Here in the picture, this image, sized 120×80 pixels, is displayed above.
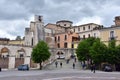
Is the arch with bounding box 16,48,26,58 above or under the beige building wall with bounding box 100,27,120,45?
under

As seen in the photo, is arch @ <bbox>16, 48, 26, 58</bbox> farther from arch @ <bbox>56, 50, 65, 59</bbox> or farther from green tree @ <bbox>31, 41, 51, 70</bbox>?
arch @ <bbox>56, 50, 65, 59</bbox>

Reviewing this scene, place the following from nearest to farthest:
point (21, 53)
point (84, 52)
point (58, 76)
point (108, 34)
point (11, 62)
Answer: point (58, 76)
point (84, 52)
point (11, 62)
point (21, 53)
point (108, 34)

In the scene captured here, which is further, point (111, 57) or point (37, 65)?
point (37, 65)

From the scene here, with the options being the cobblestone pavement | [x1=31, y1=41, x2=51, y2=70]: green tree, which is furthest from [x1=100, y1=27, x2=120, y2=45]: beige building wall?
the cobblestone pavement

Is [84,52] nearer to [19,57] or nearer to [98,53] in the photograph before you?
[98,53]

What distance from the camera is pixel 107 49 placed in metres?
54.5

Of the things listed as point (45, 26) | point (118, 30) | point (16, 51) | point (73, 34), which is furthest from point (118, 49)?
point (45, 26)

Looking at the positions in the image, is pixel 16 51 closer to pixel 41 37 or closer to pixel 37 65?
pixel 37 65

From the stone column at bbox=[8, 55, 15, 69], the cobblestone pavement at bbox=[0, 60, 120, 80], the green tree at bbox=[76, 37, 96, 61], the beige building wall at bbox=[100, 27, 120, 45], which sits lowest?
the cobblestone pavement at bbox=[0, 60, 120, 80]

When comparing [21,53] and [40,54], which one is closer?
[40,54]

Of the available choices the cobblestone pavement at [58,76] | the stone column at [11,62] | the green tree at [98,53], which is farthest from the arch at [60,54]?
the cobblestone pavement at [58,76]

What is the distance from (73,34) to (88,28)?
241 inches

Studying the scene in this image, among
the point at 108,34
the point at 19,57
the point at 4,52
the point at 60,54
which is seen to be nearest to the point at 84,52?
the point at 108,34

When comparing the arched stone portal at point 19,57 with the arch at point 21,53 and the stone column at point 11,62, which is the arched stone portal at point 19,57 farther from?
the stone column at point 11,62
